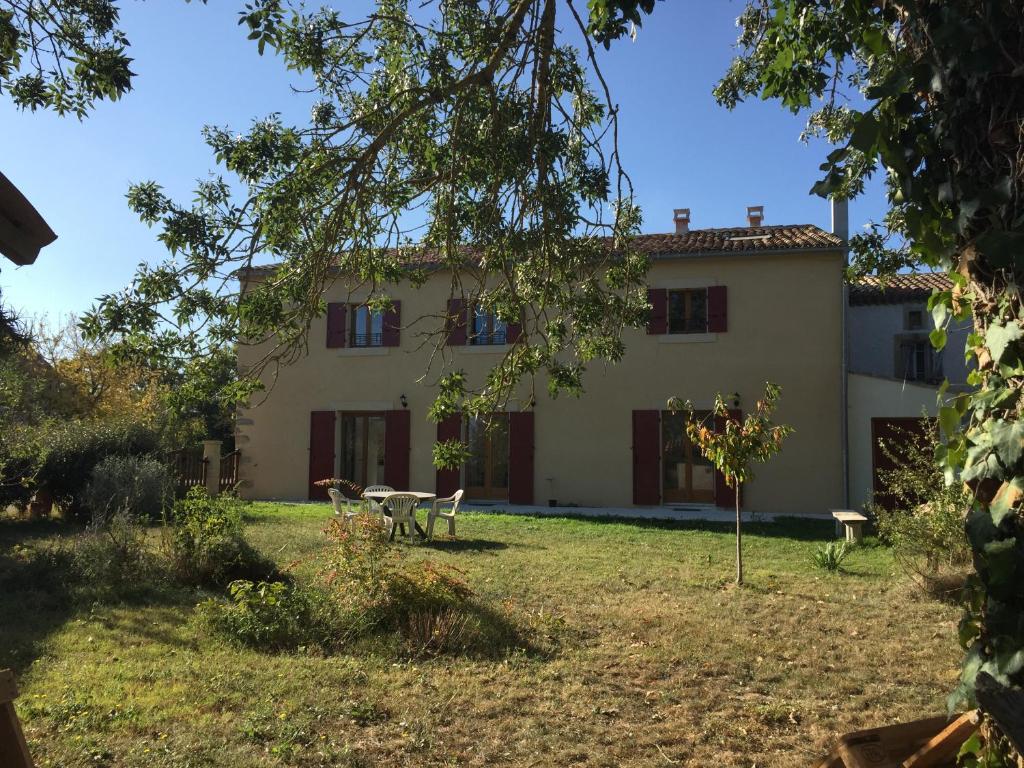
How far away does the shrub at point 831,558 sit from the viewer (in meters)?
8.79

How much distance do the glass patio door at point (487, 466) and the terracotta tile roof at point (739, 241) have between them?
484 cm

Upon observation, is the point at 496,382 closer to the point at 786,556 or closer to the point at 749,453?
the point at 749,453

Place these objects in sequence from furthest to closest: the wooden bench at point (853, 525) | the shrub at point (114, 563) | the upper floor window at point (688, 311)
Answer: the upper floor window at point (688, 311)
the wooden bench at point (853, 525)
the shrub at point (114, 563)

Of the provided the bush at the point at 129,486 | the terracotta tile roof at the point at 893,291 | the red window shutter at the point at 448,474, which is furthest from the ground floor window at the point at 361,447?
the terracotta tile roof at the point at 893,291

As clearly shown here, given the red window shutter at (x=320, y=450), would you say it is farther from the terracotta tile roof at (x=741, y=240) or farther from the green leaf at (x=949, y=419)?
the green leaf at (x=949, y=419)

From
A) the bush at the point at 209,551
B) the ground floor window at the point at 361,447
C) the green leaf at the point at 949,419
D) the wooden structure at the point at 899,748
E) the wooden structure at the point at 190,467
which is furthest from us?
the ground floor window at the point at 361,447

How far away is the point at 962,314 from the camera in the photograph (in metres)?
1.95

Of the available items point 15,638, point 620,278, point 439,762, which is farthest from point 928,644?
point 15,638

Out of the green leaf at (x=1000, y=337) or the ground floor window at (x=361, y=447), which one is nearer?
the green leaf at (x=1000, y=337)

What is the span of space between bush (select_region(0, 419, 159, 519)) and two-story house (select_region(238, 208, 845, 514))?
3.60m

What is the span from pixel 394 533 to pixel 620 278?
6.05 m

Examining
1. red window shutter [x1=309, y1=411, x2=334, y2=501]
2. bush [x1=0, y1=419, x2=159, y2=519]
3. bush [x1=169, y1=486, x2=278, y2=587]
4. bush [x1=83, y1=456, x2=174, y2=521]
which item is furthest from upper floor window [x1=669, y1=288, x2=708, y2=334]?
bush [x1=169, y1=486, x2=278, y2=587]

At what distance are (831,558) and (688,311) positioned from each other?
772 cm

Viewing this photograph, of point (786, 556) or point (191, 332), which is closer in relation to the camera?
point (191, 332)
